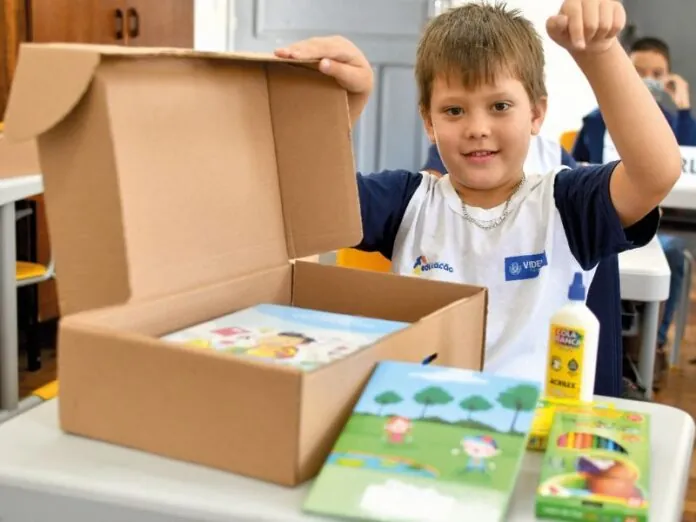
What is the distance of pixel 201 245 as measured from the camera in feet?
3.40

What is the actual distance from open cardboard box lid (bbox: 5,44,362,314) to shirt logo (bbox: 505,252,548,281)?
0.30 metres

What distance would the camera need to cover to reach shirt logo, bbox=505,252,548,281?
52.4 inches

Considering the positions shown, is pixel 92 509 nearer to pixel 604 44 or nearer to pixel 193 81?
pixel 193 81

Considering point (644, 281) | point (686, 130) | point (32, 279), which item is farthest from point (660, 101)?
point (32, 279)

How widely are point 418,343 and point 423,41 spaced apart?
659 millimetres

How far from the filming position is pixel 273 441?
76 cm

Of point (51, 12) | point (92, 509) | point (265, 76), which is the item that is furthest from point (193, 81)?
point (51, 12)

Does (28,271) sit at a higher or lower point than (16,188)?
lower

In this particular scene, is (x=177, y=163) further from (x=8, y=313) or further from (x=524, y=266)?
(x=8, y=313)

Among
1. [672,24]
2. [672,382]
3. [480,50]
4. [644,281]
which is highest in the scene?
[672,24]

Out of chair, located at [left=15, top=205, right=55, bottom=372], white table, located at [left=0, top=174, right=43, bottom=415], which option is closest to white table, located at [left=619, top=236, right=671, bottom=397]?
white table, located at [left=0, top=174, right=43, bottom=415]

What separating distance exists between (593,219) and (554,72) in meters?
3.83

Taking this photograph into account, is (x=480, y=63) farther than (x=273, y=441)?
Yes

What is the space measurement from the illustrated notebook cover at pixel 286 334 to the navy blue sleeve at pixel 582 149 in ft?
8.11
